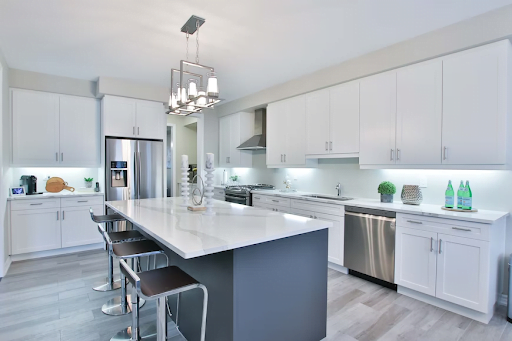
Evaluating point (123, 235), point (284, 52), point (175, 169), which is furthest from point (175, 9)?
point (175, 169)

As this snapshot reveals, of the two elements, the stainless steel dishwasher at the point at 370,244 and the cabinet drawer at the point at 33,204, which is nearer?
the stainless steel dishwasher at the point at 370,244

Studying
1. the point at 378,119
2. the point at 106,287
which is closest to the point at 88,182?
the point at 106,287

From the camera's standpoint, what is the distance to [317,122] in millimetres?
4035

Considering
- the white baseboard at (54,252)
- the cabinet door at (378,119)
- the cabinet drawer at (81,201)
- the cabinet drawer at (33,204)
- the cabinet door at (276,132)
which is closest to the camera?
the cabinet door at (378,119)

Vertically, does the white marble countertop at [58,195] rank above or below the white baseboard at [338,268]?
above

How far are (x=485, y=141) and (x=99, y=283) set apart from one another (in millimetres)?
4188

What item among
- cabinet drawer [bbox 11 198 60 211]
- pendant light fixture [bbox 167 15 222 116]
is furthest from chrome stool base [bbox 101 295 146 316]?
cabinet drawer [bbox 11 198 60 211]

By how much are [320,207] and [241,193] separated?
1.67 metres

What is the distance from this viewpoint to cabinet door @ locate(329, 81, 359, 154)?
355cm

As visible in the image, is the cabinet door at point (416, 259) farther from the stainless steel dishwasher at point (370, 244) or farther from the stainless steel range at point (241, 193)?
the stainless steel range at point (241, 193)

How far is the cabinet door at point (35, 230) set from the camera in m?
3.89

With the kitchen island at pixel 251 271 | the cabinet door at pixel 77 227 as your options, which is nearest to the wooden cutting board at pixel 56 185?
the cabinet door at pixel 77 227

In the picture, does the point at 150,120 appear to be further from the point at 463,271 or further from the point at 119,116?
the point at 463,271

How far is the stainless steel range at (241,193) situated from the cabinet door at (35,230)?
2672 millimetres
